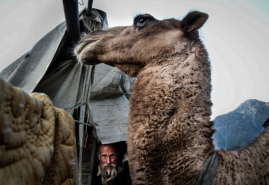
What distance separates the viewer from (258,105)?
4145 mm

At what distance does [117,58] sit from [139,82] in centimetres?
55

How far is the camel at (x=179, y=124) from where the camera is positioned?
110 centimetres

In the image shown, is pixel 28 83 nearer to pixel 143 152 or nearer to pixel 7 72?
pixel 7 72

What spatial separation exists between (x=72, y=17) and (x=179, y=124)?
3.49 meters

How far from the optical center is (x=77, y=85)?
3.77 m

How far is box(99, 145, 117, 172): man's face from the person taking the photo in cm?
318

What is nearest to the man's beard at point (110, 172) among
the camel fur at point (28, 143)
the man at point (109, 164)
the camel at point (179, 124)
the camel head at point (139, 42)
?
the man at point (109, 164)

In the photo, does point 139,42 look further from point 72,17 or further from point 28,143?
point 72,17

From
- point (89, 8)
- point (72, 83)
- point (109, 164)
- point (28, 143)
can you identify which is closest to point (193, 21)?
point (28, 143)

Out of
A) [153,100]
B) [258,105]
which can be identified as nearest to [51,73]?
[153,100]

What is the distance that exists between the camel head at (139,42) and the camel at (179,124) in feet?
0.04

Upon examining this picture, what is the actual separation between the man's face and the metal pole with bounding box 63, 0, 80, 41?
283 centimetres

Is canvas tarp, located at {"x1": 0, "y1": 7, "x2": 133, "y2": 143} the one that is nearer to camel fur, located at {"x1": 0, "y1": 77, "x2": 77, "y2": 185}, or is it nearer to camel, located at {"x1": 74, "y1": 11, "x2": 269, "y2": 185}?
camel, located at {"x1": 74, "y1": 11, "x2": 269, "y2": 185}

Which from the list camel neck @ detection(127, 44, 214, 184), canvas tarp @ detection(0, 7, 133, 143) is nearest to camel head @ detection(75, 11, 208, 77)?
camel neck @ detection(127, 44, 214, 184)
